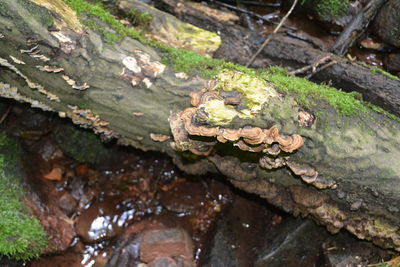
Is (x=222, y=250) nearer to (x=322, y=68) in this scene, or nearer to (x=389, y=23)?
(x=322, y=68)

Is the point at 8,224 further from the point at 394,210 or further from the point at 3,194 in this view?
the point at 394,210

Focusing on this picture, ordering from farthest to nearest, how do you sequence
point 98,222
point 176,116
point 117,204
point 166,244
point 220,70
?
point 117,204 < point 98,222 < point 166,244 < point 220,70 < point 176,116

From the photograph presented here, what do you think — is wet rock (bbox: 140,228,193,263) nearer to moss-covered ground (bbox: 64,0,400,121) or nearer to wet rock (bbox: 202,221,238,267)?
wet rock (bbox: 202,221,238,267)

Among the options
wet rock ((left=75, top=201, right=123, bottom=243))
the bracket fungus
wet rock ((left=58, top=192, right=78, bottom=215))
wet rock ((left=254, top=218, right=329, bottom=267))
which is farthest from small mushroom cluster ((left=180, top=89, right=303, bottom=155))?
wet rock ((left=58, top=192, right=78, bottom=215))

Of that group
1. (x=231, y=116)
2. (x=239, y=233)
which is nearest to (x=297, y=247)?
(x=239, y=233)

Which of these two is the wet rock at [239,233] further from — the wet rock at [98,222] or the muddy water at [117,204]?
the wet rock at [98,222]

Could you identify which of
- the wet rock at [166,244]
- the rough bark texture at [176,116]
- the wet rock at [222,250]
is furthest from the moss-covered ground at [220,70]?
the wet rock at [166,244]
